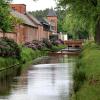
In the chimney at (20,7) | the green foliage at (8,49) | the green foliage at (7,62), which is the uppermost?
the chimney at (20,7)

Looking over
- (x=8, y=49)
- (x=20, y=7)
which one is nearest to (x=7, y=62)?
(x=8, y=49)

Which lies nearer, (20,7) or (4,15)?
(4,15)

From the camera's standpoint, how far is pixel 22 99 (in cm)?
2148

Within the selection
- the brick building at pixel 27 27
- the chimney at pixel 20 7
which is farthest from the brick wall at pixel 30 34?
the chimney at pixel 20 7

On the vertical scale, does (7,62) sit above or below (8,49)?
below

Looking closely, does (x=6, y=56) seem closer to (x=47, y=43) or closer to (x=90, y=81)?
(x=90, y=81)

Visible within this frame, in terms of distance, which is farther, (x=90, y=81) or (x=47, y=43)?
(x=47, y=43)

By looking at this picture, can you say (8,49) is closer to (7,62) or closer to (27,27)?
(7,62)

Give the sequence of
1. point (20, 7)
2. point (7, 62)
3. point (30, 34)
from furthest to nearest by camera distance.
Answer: point (20, 7) → point (30, 34) → point (7, 62)

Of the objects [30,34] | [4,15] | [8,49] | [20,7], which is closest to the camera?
[8,49]

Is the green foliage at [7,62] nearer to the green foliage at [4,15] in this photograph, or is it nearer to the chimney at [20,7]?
the green foliage at [4,15]

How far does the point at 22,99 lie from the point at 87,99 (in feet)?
24.1

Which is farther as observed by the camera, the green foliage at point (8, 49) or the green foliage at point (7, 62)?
the green foliage at point (8, 49)

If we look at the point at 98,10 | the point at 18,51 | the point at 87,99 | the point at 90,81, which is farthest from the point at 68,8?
the point at 87,99
